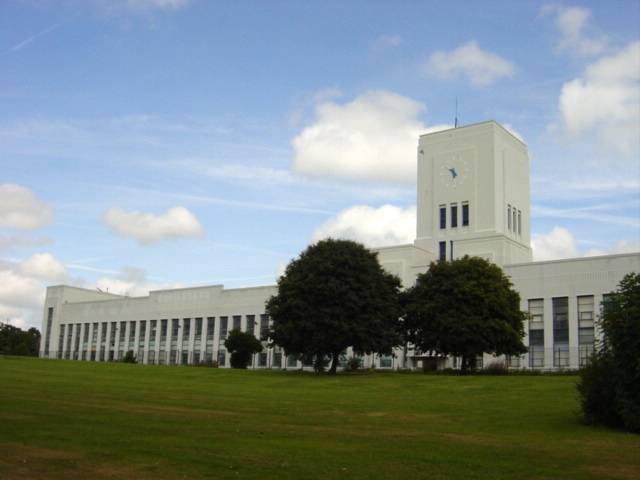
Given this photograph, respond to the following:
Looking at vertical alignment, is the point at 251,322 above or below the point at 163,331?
above

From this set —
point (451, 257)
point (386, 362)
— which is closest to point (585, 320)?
point (451, 257)

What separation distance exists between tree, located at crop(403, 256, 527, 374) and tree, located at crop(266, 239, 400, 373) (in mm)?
2461

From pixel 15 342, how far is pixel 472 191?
90319mm

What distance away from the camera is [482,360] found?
76.8 metres

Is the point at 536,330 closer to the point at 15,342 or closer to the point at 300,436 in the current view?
the point at 300,436

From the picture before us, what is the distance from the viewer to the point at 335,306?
57.9 meters

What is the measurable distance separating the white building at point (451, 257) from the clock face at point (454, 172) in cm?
13

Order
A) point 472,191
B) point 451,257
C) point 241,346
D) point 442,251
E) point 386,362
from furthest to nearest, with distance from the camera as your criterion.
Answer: point 442,251 → point 472,191 → point 451,257 → point 386,362 → point 241,346

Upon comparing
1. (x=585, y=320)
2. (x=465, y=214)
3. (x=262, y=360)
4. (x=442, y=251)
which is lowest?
(x=262, y=360)

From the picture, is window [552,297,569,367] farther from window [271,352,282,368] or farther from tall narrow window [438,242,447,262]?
window [271,352,282,368]

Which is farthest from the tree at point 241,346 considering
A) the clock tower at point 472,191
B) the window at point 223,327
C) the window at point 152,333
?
the window at point 152,333

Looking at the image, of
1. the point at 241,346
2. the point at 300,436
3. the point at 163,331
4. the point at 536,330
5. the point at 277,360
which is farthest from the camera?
the point at 163,331

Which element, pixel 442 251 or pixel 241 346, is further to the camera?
pixel 442 251

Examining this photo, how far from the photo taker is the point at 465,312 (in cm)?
5734
